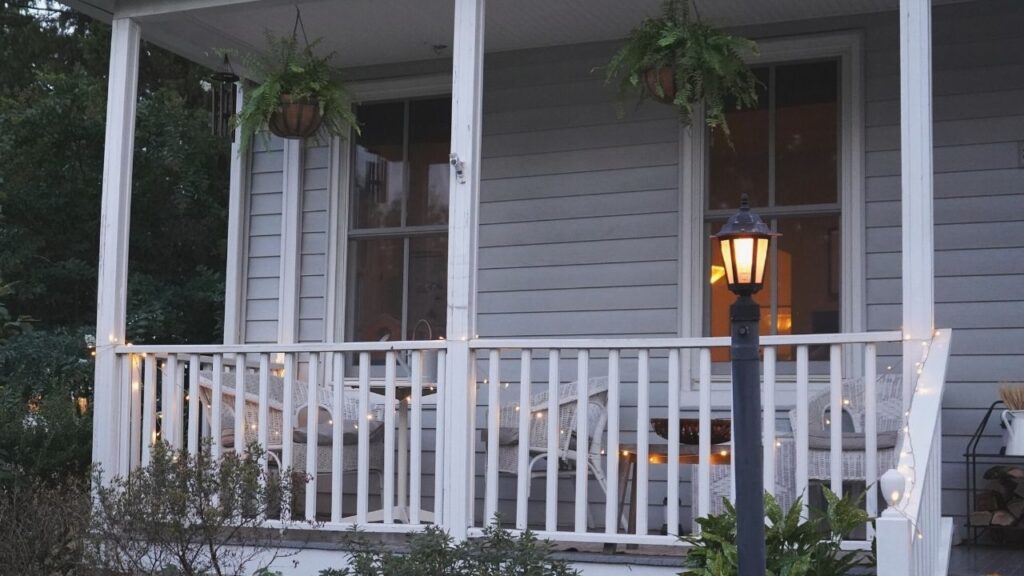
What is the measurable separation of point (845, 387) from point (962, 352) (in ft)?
1.92

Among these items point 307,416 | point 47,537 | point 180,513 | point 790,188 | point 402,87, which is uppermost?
point 402,87

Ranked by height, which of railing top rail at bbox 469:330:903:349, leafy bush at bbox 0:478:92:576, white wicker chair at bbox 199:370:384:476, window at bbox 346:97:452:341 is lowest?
leafy bush at bbox 0:478:92:576

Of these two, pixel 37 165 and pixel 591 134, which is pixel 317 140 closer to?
pixel 591 134

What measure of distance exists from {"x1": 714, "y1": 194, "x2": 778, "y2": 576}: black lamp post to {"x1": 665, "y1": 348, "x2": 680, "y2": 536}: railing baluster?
5.14 ft

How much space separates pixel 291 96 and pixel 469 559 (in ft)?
9.31

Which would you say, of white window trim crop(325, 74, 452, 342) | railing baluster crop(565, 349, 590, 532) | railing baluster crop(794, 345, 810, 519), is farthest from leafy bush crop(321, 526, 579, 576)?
white window trim crop(325, 74, 452, 342)

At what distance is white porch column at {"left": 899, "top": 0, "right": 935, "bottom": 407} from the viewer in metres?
4.80

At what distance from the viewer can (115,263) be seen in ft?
20.8

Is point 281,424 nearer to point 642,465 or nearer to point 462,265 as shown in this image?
point 462,265

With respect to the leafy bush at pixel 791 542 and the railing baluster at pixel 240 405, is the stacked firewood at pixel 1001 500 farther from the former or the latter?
the railing baluster at pixel 240 405

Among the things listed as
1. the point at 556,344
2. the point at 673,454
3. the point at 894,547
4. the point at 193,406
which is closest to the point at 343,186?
the point at 193,406

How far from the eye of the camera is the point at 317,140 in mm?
7172

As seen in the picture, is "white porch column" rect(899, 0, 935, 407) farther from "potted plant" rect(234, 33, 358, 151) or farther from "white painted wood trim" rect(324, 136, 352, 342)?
"white painted wood trim" rect(324, 136, 352, 342)

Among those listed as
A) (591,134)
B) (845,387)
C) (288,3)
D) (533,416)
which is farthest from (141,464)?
(845,387)
